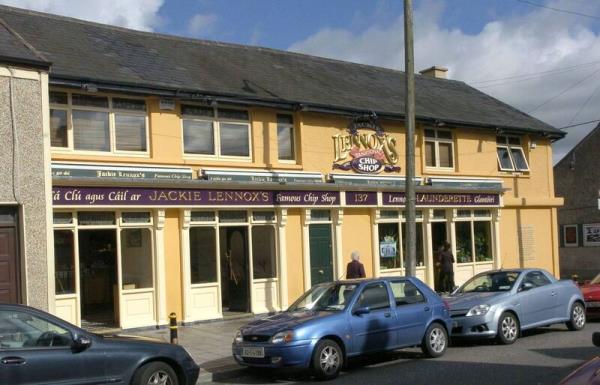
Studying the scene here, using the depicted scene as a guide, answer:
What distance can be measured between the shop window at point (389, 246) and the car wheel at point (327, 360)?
979 cm

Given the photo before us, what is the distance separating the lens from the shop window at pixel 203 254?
16875 mm

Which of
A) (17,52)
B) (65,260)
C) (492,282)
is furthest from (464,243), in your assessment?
(17,52)

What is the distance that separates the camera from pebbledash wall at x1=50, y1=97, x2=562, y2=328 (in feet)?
50.0

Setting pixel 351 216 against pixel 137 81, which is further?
pixel 351 216

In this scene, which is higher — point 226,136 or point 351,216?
point 226,136

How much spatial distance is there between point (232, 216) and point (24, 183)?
18.8ft

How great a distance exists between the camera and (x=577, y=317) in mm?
14648

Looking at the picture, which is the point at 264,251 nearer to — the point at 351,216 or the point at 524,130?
the point at 351,216

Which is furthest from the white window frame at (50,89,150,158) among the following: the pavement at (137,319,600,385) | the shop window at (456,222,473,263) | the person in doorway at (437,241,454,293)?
the shop window at (456,222,473,263)

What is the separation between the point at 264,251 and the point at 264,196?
1509 mm

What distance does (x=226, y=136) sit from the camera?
689 inches

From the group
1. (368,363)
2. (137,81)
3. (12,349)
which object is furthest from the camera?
(137,81)

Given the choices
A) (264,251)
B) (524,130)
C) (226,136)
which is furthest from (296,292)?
(524,130)

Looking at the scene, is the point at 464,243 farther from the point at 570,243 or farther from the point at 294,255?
the point at 570,243
